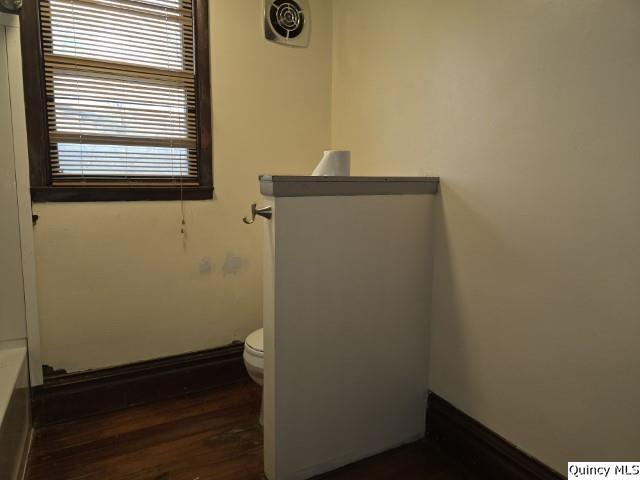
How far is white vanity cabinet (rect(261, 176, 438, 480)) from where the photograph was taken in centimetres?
158

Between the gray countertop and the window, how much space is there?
909mm

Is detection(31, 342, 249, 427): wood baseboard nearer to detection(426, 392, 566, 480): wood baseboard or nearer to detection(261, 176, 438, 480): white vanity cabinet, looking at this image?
detection(261, 176, 438, 480): white vanity cabinet

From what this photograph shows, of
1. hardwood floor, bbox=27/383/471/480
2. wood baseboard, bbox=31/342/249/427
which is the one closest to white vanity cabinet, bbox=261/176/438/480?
hardwood floor, bbox=27/383/471/480

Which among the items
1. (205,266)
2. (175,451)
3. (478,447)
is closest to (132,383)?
(175,451)

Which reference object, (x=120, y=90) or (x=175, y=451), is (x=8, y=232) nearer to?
(x=120, y=90)

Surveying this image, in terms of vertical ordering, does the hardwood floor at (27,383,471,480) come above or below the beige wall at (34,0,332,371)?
below

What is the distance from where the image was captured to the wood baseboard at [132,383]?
80.8 inches

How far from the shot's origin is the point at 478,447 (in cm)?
171

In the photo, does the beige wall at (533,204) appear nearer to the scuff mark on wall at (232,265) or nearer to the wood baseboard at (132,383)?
the scuff mark on wall at (232,265)

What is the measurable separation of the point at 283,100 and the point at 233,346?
149cm

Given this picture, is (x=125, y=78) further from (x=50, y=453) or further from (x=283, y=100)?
(x=50, y=453)

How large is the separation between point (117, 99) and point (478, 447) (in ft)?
7.48

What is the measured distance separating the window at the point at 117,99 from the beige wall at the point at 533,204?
3.50ft

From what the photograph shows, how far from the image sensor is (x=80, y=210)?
2035 mm
